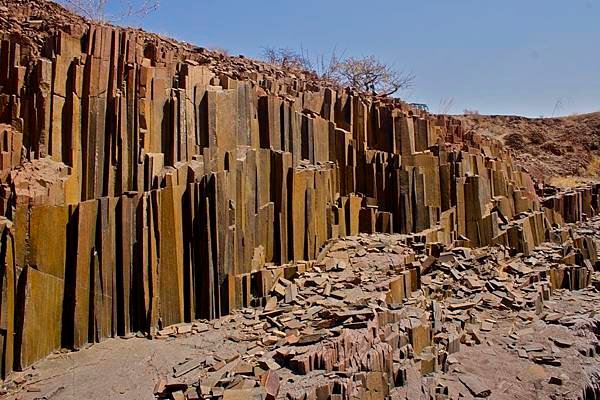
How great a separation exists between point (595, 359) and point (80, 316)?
21.0ft

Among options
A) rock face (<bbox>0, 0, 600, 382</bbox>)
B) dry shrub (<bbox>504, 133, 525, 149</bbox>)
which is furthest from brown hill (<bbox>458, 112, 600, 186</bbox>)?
rock face (<bbox>0, 0, 600, 382</bbox>)

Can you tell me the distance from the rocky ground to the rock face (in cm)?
40

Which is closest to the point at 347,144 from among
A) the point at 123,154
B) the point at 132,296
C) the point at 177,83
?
the point at 177,83

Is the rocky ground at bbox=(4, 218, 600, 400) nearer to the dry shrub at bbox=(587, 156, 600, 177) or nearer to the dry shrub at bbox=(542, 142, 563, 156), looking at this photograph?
the dry shrub at bbox=(587, 156, 600, 177)

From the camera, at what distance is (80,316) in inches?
199

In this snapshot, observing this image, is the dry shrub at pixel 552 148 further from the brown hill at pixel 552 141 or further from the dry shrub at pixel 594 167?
the dry shrub at pixel 594 167

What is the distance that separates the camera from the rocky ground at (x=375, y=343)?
4355 millimetres

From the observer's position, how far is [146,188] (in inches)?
230

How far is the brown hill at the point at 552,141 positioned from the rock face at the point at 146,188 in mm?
11908

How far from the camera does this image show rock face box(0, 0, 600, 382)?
4.99m

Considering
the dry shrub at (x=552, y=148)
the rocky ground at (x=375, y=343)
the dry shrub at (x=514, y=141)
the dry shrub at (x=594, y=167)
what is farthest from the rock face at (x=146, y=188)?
the dry shrub at (x=552, y=148)

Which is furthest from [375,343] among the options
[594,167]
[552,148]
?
[552,148]

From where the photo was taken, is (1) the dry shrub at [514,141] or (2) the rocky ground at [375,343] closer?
(2) the rocky ground at [375,343]

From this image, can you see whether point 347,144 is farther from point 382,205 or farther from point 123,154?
point 123,154
